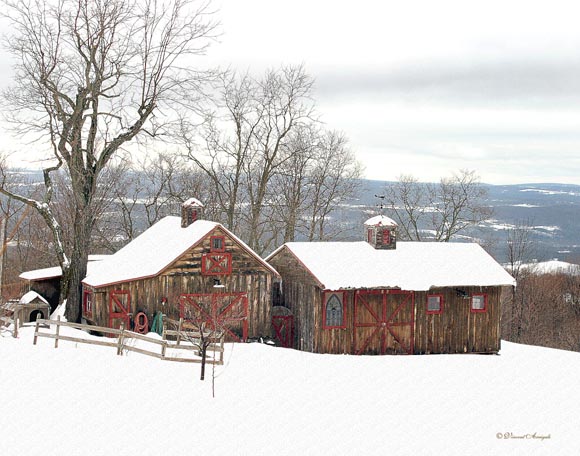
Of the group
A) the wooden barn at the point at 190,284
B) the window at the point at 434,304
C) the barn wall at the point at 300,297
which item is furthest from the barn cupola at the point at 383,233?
the wooden barn at the point at 190,284

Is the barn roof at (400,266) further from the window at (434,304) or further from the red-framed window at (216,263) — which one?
the red-framed window at (216,263)

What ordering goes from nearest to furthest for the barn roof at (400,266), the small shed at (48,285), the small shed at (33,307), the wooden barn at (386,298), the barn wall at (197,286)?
the barn wall at (197,286)
the barn roof at (400,266)
the wooden barn at (386,298)
the small shed at (33,307)
the small shed at (48,285)

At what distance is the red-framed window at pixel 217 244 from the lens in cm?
2844

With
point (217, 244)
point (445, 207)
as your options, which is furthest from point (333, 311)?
point (445, 207)

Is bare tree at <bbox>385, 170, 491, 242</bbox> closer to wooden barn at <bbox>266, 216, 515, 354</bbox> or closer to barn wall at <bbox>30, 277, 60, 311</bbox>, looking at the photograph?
wooden barn at <bbox>266, 216, 515, 354</bbox>

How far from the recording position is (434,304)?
29.0 metres

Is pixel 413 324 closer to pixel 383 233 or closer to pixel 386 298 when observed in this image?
pixel 386 298

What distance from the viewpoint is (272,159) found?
140ft

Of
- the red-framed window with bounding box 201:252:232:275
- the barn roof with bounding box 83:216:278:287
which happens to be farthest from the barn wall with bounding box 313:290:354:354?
the red-framed window with bounding box 201:252:232:275

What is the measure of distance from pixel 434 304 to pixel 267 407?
1239 cm

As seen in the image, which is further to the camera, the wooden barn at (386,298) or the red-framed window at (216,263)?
the red-framed window at (216,263)

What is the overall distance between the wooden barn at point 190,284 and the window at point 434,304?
7034 mm

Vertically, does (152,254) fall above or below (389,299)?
above

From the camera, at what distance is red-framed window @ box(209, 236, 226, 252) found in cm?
2844
